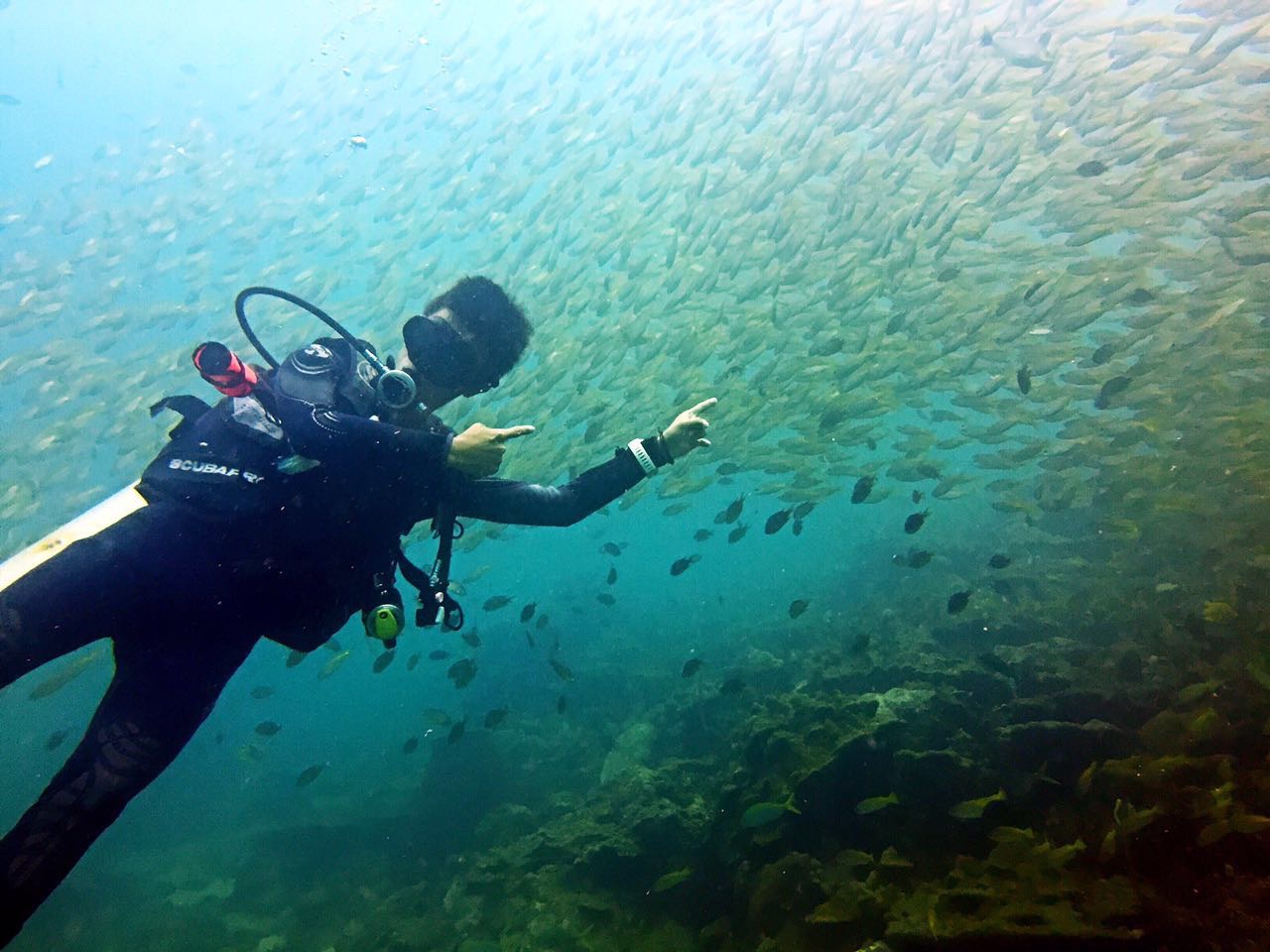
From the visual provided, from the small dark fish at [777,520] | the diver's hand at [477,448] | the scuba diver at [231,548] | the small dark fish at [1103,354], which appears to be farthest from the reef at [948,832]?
the scuba diver at [231,548]

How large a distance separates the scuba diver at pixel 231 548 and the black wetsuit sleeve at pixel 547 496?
217 millimetres

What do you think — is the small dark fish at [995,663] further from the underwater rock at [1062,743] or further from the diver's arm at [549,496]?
the diver's arm at [549,496]

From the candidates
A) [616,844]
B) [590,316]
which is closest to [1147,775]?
[616,844]

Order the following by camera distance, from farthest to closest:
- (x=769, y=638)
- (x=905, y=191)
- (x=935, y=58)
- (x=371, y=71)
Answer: (x=769, y=638) < (x=371, y=71) < (x=905, y=191) < (x=935, y=58)

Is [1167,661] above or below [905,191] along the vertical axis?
below

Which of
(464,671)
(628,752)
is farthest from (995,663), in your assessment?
(628,752)

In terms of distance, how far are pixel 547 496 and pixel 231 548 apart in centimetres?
163

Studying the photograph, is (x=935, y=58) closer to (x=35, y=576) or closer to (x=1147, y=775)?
(x=1147, y=775)

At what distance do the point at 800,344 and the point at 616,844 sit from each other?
13.1 m

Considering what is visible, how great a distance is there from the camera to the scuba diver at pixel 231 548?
99.3 inches

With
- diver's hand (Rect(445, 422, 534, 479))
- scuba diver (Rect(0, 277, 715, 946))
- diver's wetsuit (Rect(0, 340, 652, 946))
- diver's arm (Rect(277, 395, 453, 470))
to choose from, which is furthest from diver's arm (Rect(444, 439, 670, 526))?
diver's arm (Rect(277, 395, 453, 470))

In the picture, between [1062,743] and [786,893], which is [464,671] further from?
[1062,743]

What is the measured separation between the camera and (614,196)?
17453mm

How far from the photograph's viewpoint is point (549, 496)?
3805 mm
